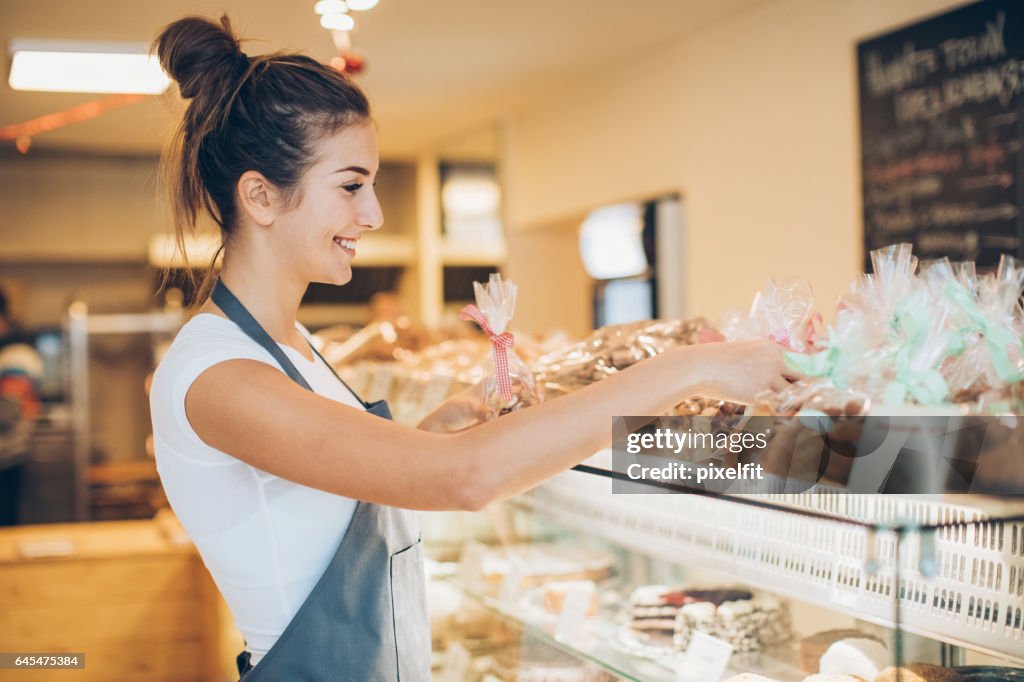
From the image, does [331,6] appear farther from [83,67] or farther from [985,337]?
[985,337]

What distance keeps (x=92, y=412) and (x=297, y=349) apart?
6890mm

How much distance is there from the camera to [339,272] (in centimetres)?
131

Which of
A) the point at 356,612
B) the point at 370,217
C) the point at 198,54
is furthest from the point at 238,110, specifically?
the point at 356,612

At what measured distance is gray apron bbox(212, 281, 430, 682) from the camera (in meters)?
1.25

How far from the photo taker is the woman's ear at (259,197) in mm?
1271

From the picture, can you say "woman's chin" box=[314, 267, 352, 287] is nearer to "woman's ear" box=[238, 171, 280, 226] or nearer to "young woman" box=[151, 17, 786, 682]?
"young woman" box=[151, 17, 786, 682]

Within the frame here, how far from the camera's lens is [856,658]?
1436 millimetres

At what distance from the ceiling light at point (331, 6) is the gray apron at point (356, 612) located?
202 centimetres

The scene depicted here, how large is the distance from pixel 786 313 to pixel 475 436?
1.60 feet

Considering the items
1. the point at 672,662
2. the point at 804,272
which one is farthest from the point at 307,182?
the point at 804,272

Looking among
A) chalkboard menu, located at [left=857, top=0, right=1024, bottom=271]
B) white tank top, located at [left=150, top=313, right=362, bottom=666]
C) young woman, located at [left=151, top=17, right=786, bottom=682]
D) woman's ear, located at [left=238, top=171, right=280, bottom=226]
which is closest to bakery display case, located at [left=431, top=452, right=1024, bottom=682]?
young woman, located at [left=151, top=17, right=786, bottom=682]

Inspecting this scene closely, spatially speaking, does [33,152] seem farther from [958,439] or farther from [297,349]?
[958,439]

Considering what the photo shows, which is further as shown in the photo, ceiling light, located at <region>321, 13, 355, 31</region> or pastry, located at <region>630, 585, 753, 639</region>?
ceiling light, located at <region>321, 13, 355, 31</region>

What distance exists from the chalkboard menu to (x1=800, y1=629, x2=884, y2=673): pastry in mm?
2044
